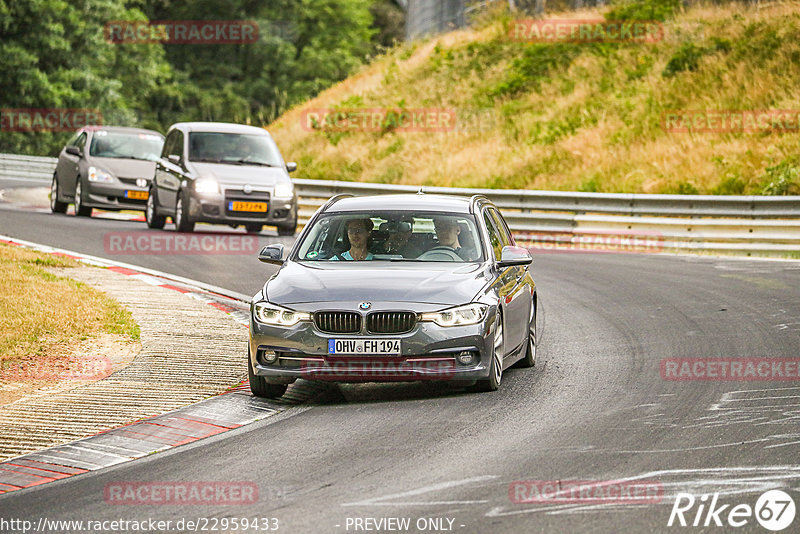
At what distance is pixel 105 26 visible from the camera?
178 feet

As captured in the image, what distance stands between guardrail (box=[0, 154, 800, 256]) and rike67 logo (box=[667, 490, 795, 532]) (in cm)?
1595

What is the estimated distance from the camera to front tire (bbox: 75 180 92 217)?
26406 mm

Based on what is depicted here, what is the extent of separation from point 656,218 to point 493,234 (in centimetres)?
1347

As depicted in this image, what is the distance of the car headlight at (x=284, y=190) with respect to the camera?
75.4ft

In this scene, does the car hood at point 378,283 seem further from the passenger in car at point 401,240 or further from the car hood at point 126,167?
the car hood at point 126,167

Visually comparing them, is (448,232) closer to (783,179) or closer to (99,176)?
(783,179)

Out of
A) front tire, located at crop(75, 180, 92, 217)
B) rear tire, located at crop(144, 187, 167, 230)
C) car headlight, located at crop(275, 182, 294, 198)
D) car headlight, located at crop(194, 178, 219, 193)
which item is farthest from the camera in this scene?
front tire, located at crop(75, 180, 92, 217)

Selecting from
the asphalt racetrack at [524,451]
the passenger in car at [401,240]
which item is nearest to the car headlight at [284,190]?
the asphalt racetrack at [524,451]

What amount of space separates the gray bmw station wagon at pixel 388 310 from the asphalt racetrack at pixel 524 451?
0.98 ft

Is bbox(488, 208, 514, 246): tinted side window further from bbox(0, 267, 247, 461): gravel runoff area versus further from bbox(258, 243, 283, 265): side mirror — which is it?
bbox(0, 267, 247, 461): gravel runoff area

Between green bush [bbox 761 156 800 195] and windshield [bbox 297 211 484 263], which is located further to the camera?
green bush [bbox 761 156 800 195]

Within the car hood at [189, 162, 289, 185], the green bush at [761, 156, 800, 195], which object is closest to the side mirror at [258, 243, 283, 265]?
the car hood at [189, 162, 289, 185]

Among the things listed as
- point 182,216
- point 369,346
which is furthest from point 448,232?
point 182,216

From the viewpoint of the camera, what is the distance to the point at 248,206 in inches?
893
